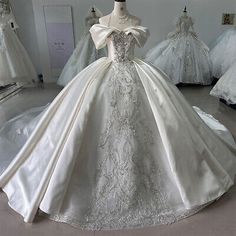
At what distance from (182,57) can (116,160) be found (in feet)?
7.52

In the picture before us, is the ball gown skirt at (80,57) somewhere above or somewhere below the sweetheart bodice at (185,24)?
below

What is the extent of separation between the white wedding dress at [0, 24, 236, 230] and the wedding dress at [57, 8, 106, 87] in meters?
1.52

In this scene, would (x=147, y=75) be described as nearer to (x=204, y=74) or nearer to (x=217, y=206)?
(x=217, y=206)

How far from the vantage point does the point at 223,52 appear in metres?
3.62

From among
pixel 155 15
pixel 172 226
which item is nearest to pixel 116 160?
pixel 172 226

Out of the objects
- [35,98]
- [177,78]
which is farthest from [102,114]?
[177,78]

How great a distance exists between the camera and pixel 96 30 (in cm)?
158

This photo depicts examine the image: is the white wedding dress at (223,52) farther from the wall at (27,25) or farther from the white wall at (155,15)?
the wall at (27,25)

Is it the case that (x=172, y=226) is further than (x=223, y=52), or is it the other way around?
(x=223, y=52)

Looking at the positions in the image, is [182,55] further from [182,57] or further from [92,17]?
[92,17]

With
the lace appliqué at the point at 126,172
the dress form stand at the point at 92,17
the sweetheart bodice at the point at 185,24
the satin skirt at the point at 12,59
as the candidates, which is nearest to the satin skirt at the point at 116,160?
the lace appliqué at the point at 126,172

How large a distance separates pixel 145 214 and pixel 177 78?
91.0 inches

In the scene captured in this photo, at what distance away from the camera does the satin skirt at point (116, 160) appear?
1.38 meters

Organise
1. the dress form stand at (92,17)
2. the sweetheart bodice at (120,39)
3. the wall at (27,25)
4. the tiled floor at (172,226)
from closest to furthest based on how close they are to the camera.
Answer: the tiled floor at (172,226), the sweetheart bodice at (120,39), the wall at (27,25), the dress form stand at (92,17)
